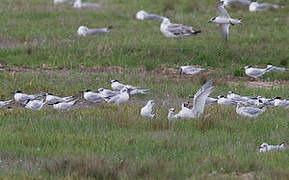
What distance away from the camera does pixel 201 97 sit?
1135 cm

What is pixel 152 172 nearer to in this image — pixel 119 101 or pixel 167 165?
pixel 167 165

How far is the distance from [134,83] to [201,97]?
14.9 ft

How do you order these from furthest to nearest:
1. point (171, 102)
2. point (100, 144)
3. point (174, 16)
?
point (174, 16) → point (171, 102) → point (100, 144)

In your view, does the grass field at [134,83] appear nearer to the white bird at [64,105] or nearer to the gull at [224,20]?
the white bird at [64,105]

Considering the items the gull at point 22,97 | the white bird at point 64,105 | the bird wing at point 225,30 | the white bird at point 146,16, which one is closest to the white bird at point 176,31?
the bird wing at point 225,30

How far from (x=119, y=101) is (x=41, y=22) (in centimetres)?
857

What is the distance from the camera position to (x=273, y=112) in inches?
496

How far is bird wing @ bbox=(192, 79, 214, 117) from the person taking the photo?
36.7 feet

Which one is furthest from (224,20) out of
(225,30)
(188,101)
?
(188,101)

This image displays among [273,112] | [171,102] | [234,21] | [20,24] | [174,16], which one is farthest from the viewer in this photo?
[174,16]

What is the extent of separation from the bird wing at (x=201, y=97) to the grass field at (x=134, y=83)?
19cm

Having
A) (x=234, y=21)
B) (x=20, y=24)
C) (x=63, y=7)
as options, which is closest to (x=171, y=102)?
(x=234, y=21)

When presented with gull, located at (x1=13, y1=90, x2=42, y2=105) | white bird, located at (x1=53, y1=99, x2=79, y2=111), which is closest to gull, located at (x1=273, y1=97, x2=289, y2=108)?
white bird, located at (x1=53, y1=99, x2=79, y2=111)

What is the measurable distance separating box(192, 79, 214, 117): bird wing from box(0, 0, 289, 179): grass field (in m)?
0.19
